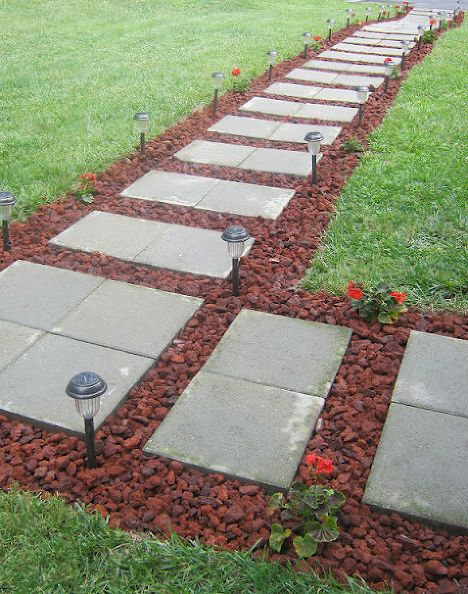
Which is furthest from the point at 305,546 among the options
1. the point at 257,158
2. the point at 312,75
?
the point at 312,75

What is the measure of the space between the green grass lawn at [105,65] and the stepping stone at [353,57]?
0.55 metres

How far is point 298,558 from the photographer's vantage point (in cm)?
248

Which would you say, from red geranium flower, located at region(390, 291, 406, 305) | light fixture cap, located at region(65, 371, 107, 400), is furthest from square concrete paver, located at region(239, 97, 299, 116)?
light fixture cap, located at region(65, 371, 107, 400)

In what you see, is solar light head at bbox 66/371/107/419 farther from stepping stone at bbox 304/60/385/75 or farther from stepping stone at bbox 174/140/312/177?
stepping stone at bbox 304/60/385/75

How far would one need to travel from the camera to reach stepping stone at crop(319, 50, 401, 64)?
34.9 ft

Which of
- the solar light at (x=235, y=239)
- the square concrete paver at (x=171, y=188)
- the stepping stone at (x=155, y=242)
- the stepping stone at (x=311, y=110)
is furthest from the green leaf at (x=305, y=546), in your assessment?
the stepping stone at (x=311, y=110)

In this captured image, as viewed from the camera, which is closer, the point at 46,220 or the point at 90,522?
the point at 90,522

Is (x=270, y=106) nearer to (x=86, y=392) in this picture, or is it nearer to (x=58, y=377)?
(x=58, y=377)

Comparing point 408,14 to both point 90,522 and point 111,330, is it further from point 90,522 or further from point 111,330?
point 90,522

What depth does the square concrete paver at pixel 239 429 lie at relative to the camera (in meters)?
2.87

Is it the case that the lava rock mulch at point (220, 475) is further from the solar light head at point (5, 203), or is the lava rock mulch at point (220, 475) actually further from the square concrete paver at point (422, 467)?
the solar light head at point (5, 203)

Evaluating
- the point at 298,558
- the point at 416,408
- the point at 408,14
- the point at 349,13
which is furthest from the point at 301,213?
the point at 408,14

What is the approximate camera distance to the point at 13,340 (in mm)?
3633

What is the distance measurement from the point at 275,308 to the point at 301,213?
1398 mm
